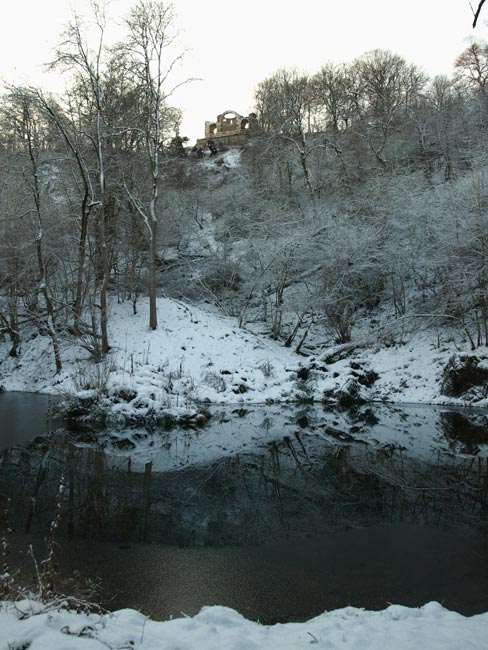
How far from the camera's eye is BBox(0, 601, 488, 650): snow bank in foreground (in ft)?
10.3

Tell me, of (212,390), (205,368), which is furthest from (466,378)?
(205,368)

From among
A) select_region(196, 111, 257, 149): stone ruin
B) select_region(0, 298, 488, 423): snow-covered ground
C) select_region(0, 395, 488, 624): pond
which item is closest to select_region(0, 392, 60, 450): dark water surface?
select_region(0, 395, 488, 624): pond

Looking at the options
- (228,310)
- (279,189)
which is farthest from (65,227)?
(279,189)

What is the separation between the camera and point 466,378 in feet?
51.0

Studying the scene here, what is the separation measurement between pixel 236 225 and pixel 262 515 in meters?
23.1

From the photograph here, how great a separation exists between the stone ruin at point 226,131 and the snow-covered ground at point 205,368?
115ft

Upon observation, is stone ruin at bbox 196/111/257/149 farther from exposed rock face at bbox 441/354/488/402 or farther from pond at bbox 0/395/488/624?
pond at bbox 0/395/488/624

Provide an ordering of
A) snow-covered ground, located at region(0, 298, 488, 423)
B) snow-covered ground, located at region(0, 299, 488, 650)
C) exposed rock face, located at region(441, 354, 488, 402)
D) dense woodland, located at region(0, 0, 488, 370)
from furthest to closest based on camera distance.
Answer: dense woodland, located at region(0, 0, 488, 370)
exposed rock face, located at region(441, 354, 488, 402)
snow-covered ground, located at region(0, 298, 488, 423)
snow-covered ground, located at region(0, 299, 488, 650)

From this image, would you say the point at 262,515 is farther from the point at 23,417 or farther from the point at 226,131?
the point at 226,131

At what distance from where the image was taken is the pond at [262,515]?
4625 mm

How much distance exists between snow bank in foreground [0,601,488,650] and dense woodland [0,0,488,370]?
1473cm

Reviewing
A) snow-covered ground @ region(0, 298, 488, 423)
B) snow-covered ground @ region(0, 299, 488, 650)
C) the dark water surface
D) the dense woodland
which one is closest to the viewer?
snow-covered ground @ region(0, 299, 488, 650)

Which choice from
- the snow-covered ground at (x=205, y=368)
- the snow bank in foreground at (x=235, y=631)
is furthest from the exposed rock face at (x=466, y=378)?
the snow bank in foreground at (x=235, y=631)

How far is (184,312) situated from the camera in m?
21.9
